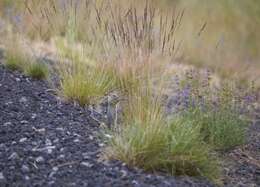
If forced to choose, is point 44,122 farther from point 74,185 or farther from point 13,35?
point 13,35

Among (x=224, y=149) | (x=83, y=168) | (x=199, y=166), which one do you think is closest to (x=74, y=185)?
(x=83, y=168)

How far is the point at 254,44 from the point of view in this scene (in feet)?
27.1

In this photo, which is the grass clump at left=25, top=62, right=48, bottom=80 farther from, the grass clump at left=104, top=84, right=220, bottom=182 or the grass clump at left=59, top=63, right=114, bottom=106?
the grass clump at left=104, top=84, right=220, bottom=182

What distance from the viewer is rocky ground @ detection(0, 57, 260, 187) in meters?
3.01

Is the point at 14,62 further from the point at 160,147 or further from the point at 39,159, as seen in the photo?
the point at 160,147

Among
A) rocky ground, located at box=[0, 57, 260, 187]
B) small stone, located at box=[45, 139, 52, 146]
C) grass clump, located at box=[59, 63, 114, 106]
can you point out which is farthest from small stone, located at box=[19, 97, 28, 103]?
small stone, located at box=[45, 139, 52, 146]

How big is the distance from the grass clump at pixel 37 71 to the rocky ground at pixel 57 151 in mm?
267

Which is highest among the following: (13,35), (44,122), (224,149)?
(13,35)

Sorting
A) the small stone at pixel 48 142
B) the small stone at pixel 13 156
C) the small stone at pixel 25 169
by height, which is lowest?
the small stone at pixel 25 169

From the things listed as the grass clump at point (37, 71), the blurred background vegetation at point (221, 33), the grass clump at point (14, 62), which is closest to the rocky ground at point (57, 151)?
the grass clump at point (37, 71)

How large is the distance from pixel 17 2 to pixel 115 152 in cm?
470

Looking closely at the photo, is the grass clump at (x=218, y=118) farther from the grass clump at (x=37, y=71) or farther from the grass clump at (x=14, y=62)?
the grass clump at (x=14, y=62)

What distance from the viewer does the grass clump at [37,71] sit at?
197 inches

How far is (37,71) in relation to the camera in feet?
16.5
